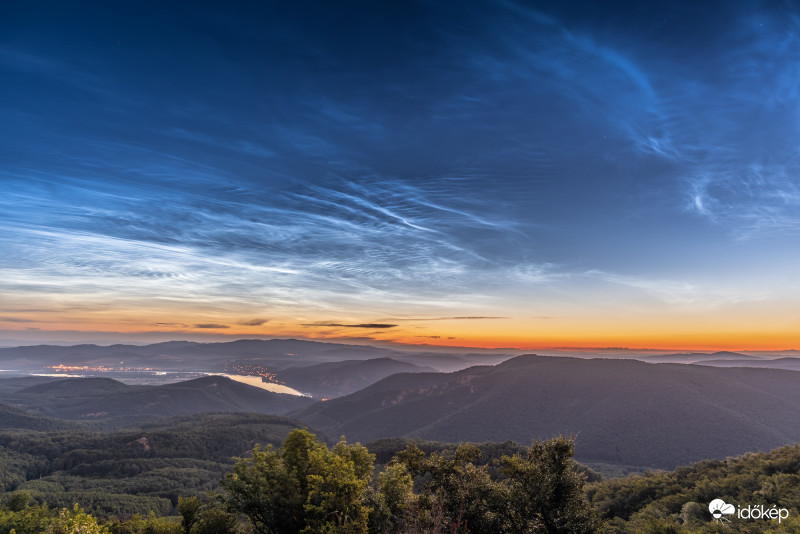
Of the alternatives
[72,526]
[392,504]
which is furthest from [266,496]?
[72,526]

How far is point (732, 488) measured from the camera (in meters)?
54.7

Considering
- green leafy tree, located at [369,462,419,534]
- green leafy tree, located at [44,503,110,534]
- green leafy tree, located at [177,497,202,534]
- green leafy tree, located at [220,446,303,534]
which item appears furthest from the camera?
green leafy tree, located at [177,497,202,534]

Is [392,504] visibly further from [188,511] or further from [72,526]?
[188,511]

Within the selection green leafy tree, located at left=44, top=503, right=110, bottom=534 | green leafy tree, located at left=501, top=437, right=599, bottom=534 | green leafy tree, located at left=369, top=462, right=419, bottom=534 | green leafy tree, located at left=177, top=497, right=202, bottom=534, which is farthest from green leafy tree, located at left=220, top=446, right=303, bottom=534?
green leafy tree, located at left=501, top=437, right=599, bottom=534

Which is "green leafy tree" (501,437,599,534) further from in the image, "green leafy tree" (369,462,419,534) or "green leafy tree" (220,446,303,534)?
"green leafy tree" (220,446,303,534)

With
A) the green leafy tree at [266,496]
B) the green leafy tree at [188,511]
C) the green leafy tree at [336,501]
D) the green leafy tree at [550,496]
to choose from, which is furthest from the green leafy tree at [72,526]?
the green leafy tree at [550,496]

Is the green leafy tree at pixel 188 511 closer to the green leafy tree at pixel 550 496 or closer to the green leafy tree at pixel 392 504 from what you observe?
the green leafy tree at pixel 392 504

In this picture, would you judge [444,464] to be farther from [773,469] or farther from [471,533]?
[773,469]

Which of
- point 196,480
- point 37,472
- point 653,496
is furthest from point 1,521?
point 37,472

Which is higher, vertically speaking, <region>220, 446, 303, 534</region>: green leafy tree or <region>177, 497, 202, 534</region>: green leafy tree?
<region>220, 446, 303, 534</region>: green leafy tree

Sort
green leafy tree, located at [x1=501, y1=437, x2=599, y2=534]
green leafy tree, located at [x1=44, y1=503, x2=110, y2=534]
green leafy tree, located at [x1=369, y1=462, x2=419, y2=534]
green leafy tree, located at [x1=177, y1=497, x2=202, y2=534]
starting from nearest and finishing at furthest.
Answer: green leafy tree, located at [x1=44, y1=503, x2=110, y2=534], green leafy tree, located at [x1=501, y1=437, x2=599, y2=534], green leafy tree, located at [x1=369, y1=462, x2=419, y2=534], green leafy tree, located at [x1=177, y1=497, x2=202, y2=534]

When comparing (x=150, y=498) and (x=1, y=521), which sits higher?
(x=1, y=521)

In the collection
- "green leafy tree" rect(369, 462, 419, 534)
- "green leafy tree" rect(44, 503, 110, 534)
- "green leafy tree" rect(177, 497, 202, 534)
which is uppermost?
"green leafy tree" rect(44, 503, 110, 534)

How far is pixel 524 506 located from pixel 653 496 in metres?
63.0
